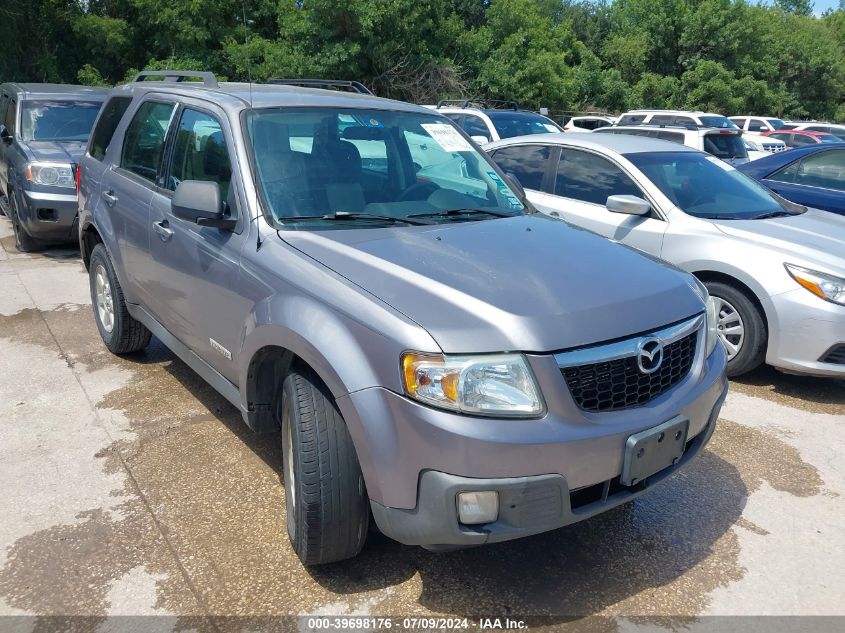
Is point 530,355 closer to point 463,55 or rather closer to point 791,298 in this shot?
point 791,298

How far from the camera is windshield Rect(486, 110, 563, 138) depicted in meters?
11.8

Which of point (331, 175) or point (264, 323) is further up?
point (331, 175)

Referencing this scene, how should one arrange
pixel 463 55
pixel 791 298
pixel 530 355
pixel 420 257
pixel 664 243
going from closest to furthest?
1. pixel 530 355
2. pixel 420 257
3. pixel 791 298
4. pixel 664 243
5. pixel 463 55

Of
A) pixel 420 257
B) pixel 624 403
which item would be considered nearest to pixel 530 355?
pixel 624 403

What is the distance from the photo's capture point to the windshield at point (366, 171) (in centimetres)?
341

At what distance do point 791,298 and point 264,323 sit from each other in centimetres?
353

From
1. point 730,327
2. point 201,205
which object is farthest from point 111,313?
point 730,327

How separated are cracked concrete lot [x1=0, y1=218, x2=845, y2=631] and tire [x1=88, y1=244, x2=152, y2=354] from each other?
51 cm

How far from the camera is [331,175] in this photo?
355 centimetres

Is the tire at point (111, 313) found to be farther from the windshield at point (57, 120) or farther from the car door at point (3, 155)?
the car door at point (3, 155)

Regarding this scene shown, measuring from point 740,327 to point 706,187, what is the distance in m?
1.37

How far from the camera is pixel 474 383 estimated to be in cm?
243

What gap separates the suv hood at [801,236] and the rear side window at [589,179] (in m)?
0.84

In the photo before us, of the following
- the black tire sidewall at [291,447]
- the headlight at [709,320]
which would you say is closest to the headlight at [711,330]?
the headlight at [709,320]
